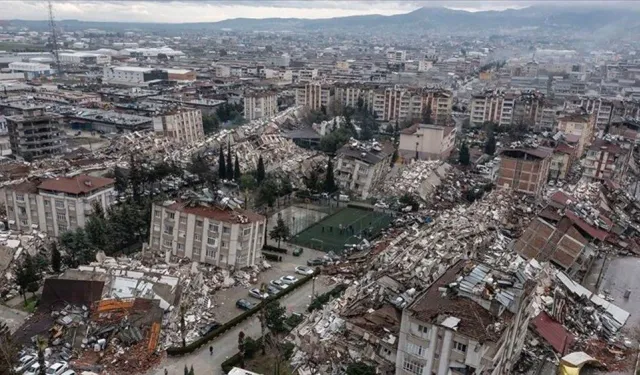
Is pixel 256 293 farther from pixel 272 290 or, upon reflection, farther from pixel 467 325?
pixel 467 325

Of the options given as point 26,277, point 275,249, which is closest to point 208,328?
point 275,249

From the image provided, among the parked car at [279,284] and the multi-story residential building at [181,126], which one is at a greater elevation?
the multi-story residential building at [181,126]

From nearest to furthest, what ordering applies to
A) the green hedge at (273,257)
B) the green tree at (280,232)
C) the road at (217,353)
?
the road at (217,353)
the green hedge at (273,257)
the green tree at (280,232)

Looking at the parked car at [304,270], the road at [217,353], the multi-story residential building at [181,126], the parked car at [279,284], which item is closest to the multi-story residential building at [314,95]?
the multi-story residential building at [181,126]

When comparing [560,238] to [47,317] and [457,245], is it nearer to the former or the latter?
[457,245]

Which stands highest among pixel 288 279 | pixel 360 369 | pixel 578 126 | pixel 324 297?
pixel 578 126

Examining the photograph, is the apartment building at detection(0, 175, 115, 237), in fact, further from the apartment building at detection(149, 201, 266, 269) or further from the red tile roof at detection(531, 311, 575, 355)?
the red tile roof at detection(531, 311, 575, 355)

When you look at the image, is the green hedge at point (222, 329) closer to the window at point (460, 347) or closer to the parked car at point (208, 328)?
the parked car at point (208, 328)
